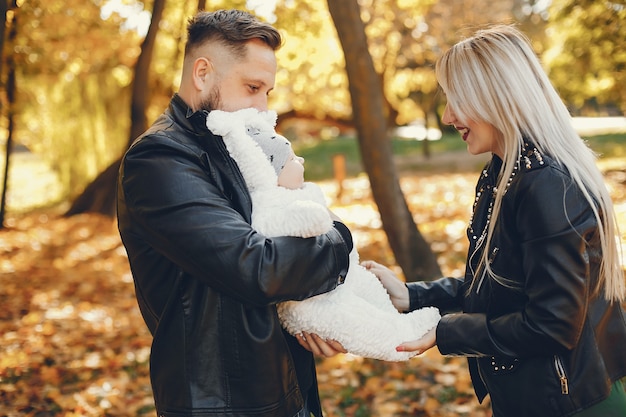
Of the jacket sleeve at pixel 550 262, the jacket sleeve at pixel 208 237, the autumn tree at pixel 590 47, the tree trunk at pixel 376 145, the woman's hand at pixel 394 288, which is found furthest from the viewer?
the autumn tree at pixel 590 47

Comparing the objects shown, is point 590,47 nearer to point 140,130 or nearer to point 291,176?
point 140,130

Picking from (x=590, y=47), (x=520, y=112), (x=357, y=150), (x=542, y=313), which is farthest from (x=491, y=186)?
(x=357, y=150)

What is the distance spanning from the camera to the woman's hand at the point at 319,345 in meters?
2.04

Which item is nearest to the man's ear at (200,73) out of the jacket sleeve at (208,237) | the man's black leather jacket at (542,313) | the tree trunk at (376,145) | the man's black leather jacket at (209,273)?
the man's black leather jacket at (209,273)

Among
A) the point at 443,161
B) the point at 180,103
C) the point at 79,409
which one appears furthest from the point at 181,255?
the point at 443,161

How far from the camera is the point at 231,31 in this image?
2113 mm

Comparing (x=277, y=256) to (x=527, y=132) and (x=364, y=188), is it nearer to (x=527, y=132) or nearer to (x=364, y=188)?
(x=527, y=132)

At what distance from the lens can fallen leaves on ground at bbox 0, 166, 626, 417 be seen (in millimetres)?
4641

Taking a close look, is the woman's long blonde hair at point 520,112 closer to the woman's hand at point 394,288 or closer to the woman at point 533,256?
the woman at point 533,256

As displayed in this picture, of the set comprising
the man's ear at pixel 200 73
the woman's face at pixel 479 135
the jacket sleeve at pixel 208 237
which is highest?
the man's ear at pixel 200 73

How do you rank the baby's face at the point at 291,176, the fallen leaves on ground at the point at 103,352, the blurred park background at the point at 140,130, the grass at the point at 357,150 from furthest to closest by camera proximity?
the grass at the point at 357,150, the blurred park background at the point at 140,130, the fallen leaves on ground at the point at 103,352, the baby's face at the point at 291,176

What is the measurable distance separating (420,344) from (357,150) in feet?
82.6

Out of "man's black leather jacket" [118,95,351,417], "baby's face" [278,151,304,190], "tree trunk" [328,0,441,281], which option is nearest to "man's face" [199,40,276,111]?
"man's black leather jacket" [118,95,351,417]

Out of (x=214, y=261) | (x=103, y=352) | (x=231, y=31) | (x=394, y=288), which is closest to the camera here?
(x=214, y=261)
